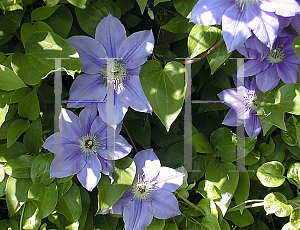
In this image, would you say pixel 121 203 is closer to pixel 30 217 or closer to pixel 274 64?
pixel 30 217

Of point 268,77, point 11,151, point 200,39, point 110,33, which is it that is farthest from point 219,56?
point 11,151

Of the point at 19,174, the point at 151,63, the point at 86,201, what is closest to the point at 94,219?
the point at 86,201

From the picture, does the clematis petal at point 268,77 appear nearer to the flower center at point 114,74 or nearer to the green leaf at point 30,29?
the flower center at point 114,74

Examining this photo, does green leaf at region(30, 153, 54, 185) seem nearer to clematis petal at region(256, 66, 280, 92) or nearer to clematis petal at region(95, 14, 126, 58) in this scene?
clematis petal at region(95, 14, 126, 58)

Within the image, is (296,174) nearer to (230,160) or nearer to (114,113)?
(230,160)

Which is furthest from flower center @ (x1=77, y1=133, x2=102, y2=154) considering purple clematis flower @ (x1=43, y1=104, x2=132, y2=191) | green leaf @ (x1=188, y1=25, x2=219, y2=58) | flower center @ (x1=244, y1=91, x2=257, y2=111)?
flower center @ (x1=244, y1=91, x2=257, y2=111)
